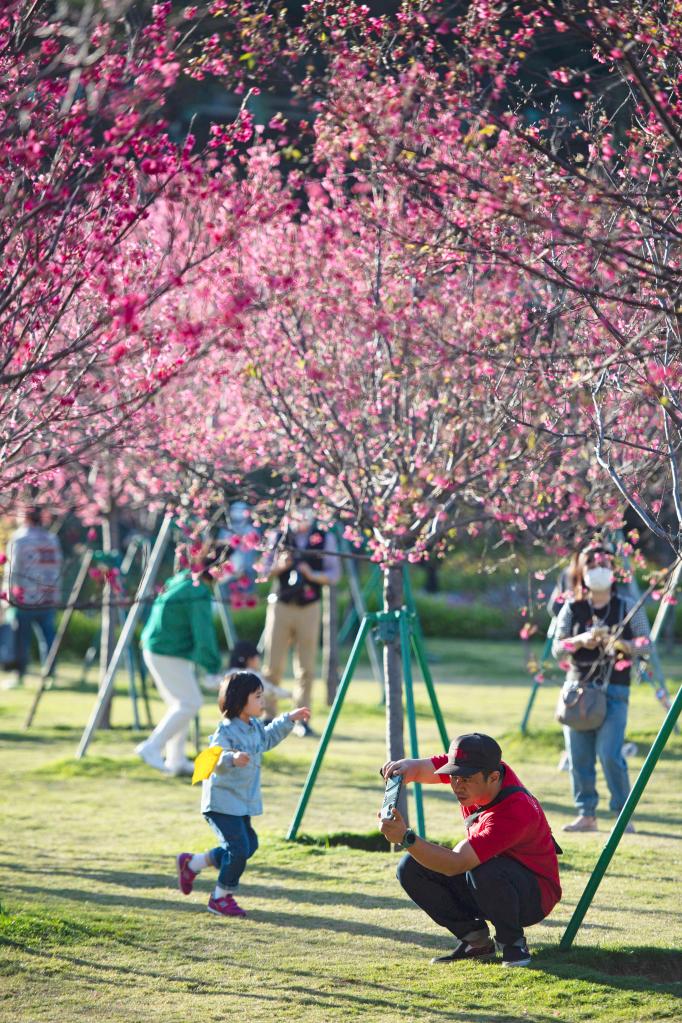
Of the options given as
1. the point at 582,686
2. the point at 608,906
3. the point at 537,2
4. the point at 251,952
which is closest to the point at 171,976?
the point at 251,952

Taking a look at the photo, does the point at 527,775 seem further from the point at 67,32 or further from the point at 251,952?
the point at 67,32

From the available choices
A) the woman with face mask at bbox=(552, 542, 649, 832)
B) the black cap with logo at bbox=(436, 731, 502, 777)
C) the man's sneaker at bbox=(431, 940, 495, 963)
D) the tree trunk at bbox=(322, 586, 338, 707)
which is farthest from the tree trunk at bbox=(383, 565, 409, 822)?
the tree trunk at bbox=(322, 586, 338, 707)

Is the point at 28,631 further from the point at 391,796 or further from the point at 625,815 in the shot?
the point at 625,815

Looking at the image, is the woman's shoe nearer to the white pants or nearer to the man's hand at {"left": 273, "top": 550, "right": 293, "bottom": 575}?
→ the white pants

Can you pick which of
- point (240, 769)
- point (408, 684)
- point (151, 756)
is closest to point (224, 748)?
point (240, 769)

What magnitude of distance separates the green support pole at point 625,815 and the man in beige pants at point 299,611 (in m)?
7.78

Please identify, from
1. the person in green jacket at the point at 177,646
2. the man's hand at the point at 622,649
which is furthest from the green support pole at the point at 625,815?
the person in green jacket at the point at 177,646

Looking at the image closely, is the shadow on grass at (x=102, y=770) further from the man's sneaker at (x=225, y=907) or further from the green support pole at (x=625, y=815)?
the green support pole at (x=625, y=815)

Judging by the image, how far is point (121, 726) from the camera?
14930 millimetres

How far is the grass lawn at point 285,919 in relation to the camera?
5.88 metres

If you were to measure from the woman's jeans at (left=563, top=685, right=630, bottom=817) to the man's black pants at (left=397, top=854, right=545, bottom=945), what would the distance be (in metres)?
3.23

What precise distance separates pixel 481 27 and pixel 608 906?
465 centimetres

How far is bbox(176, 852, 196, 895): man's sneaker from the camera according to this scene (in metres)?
7.46

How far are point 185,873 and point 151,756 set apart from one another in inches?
146
